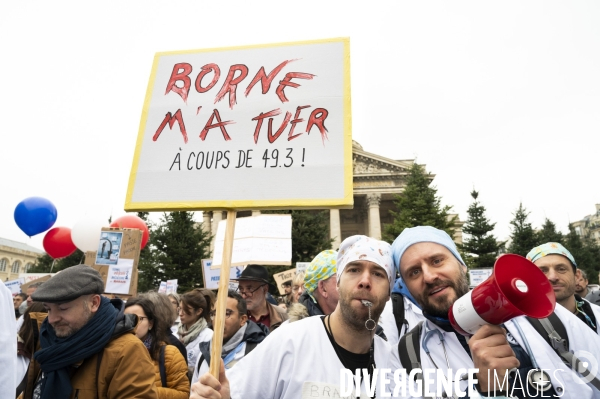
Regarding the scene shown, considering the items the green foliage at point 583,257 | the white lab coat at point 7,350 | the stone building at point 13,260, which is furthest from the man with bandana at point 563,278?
the stone building at point 13,260

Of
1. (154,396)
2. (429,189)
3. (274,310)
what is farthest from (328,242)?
(154,396)

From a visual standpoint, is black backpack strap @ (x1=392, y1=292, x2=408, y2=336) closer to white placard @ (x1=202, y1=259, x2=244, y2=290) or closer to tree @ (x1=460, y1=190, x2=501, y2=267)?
white placard @ (x1=202, y1=259, x2=244, y2=290)

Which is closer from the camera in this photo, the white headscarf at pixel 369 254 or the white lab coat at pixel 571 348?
the white lab coat at pixel 571 348

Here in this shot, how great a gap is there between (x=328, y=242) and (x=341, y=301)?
27.7 meters

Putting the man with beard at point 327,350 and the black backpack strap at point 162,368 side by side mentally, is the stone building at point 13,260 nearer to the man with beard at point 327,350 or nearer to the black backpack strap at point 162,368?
the black backpack strap at point 162,368

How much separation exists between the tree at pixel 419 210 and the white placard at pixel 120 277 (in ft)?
85.3

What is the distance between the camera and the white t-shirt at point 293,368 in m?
1.82

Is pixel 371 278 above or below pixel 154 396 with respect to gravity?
above

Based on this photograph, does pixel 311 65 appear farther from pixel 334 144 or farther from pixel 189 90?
pixel 189 90

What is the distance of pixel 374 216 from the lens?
40500 millimetres

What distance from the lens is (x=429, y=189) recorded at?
33812 mm

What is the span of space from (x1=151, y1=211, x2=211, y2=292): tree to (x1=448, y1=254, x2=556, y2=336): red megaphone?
29.4m

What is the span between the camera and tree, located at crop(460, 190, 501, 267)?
108 feet

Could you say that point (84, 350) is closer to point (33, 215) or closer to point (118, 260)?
point (118, 260)
